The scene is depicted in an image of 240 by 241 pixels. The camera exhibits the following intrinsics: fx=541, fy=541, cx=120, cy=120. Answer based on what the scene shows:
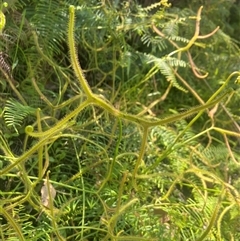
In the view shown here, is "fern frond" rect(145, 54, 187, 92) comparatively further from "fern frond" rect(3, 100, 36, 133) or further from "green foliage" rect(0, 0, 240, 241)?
"fern frond" rect(3, 100, 36, 133)

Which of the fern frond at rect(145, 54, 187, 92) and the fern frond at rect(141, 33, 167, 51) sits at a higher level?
the fern frond at rect(141, 33, 167, 51)

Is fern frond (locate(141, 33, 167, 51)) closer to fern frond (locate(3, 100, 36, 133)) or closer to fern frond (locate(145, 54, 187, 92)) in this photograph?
fern frond (locate(145, 54, 187, 92))

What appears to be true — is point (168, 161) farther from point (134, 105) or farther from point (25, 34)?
point (25, 34)

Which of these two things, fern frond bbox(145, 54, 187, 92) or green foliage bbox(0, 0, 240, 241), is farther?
fern frond bbox(145, 54, 187, 92)

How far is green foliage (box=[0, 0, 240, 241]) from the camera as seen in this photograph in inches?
37.2

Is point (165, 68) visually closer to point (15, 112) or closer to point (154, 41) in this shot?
point (154, 41)

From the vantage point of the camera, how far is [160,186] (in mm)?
1117

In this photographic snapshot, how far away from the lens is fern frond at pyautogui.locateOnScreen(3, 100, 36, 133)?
99cm

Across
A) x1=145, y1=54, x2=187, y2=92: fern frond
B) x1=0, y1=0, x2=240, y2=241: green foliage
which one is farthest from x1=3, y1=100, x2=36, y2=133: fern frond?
x1=145, y1=54, x2=187, y2=92: fern frond

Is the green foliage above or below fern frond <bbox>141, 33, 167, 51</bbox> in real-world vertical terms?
below

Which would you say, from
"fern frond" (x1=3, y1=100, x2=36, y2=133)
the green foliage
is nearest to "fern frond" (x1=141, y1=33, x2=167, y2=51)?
the green foliage

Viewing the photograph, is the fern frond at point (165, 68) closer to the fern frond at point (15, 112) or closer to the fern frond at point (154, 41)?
the fern frond at point (154, 41)

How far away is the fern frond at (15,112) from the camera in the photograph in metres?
0.99

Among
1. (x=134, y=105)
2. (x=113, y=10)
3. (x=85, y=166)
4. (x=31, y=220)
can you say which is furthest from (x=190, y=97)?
(x=31, y=220)
